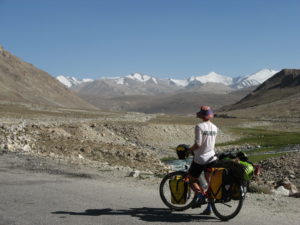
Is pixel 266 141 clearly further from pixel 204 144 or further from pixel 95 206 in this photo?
pixel 204 144

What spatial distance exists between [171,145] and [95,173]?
4515 cm

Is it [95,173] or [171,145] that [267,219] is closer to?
[95,173]

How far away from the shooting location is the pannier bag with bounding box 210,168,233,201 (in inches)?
396

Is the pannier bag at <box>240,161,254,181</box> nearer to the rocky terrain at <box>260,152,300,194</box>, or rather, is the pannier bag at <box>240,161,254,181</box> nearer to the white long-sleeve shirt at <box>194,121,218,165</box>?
the white long-sleeve shirt at <box>194,121,218,165</box>

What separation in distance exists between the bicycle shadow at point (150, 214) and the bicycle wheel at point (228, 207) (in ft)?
0.77

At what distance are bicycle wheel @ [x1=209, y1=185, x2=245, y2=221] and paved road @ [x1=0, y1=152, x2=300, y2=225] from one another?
178mm

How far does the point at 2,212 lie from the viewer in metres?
10.8

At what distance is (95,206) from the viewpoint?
38.1 feet

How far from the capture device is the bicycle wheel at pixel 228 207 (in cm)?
993

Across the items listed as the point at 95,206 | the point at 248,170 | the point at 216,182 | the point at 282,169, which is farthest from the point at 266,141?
the point at 248,170

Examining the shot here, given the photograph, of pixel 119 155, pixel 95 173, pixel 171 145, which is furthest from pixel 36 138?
pixel 171 145

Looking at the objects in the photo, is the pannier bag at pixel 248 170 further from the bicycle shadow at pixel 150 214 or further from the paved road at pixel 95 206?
the bicycle shadow at pixel 150 214

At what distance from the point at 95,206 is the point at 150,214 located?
1645 mm

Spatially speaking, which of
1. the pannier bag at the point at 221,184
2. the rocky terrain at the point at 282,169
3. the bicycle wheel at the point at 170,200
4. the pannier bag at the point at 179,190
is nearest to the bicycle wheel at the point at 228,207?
the pannier bag at the point at 221,184
